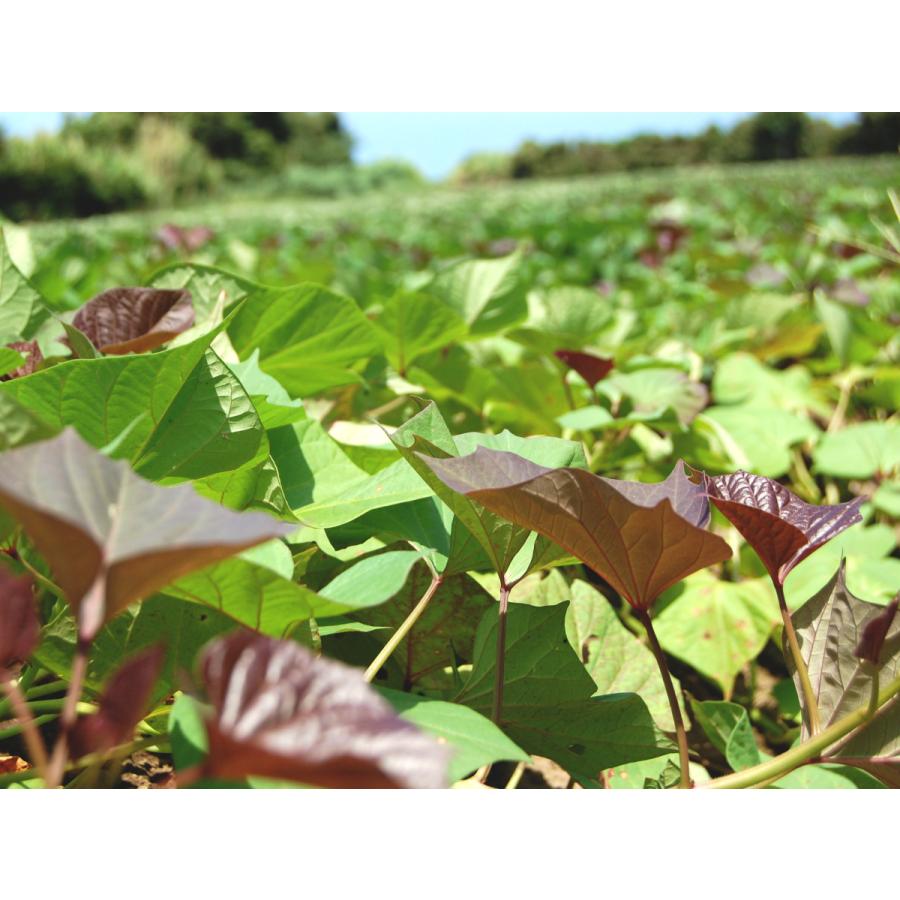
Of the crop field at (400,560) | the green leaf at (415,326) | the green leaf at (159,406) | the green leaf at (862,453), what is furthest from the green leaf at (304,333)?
the green leaf at (862,453)

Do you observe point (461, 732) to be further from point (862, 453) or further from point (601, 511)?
point (862, 453)

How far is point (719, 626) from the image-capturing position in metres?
0.99

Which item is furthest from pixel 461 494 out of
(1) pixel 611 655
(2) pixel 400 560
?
(1) pixel 611 655

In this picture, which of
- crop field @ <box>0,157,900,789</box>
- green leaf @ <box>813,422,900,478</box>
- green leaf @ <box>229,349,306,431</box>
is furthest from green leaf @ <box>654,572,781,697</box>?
green leaf @ <box>229,349,306,431</box>

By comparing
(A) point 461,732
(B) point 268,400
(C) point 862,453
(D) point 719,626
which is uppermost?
(B) point 268,400

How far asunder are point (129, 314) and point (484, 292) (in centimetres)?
60

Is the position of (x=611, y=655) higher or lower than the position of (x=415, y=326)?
lower

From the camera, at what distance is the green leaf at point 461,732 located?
1.25ft

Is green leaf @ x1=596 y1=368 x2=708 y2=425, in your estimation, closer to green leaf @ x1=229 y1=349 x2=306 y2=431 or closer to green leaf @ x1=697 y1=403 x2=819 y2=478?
green leaf @ x1=697 y1=403 x2=819 y2=478

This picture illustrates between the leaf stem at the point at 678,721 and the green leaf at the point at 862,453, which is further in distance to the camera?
the green leaf at the point at 862,453

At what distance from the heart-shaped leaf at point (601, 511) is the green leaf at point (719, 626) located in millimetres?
523

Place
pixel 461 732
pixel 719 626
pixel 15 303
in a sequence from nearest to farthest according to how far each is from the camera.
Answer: pixel 461 732 → pixel 15 303 → pixel 719 626

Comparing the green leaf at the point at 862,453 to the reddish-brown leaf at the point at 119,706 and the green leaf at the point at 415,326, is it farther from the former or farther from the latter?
the reddish-brown leaf at the point at 119,706

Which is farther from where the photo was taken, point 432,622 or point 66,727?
point 432,622
